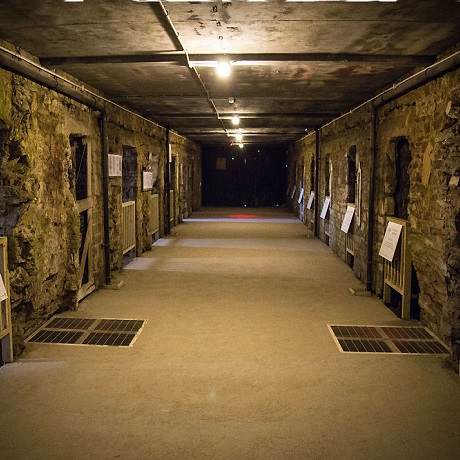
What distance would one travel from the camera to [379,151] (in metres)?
6.68

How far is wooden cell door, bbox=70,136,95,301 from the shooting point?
6.41m

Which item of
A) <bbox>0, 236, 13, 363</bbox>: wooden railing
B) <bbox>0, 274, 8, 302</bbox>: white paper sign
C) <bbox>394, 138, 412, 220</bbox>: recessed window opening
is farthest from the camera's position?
<bbox>394, 138, 412, 220</bbox>: recessed window opening

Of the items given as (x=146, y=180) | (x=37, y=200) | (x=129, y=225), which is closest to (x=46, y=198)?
(x=37, y=200)

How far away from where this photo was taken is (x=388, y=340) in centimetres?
479

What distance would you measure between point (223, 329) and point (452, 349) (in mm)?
2193

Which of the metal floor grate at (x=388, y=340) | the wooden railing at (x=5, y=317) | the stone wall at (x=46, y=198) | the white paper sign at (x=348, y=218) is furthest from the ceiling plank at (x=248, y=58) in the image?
the white paper sign at (x=348, y=218)

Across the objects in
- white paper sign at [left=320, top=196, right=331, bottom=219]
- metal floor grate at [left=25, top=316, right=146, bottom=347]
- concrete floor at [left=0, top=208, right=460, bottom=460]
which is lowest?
concrete floor at [left=0, top=208, right=460, bottom=460]

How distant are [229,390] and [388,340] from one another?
6.38 feet

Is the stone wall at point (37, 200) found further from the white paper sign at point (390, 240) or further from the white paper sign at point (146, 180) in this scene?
the white paper sign at point (390, 240)

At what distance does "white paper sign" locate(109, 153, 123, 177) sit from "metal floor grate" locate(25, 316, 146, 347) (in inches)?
105

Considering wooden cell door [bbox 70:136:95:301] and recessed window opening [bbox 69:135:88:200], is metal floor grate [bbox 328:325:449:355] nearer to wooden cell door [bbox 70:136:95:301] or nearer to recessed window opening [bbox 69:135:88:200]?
wooden cell door [bbox 70:136:95:301]

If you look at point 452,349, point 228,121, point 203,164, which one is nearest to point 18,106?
point 452,349

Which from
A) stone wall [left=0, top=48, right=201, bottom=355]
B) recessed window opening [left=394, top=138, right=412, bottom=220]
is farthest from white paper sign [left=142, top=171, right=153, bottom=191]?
recessed window opening [left=394, top=138, right=412, bottom=220]

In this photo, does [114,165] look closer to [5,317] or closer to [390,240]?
[5,317]
